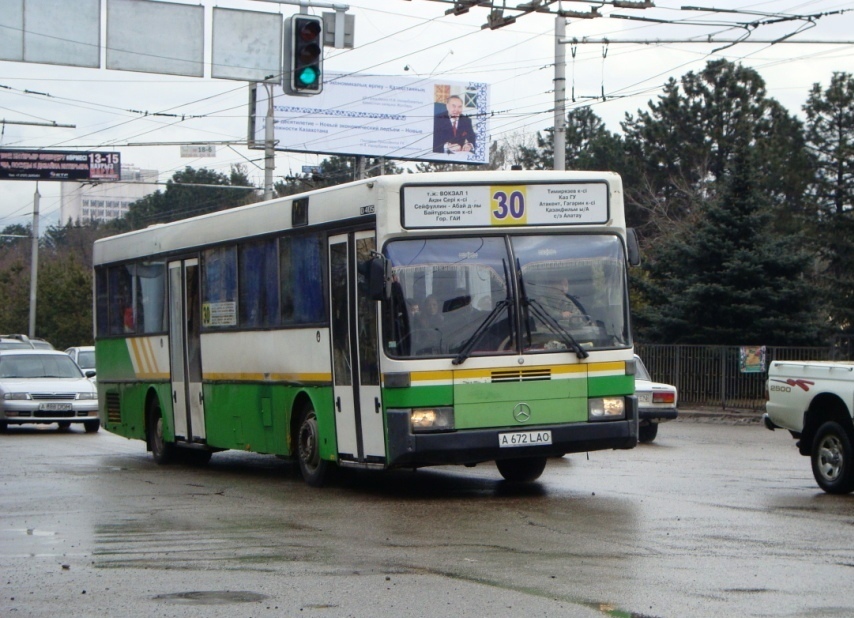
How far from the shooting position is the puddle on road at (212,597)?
7.83 m

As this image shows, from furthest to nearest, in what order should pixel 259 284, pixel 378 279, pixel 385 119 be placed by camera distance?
pixel 385 119
pixel 259 284
pixel 378 279

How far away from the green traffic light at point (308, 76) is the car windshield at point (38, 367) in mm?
12018

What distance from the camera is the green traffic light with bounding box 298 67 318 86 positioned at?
58.7 feet

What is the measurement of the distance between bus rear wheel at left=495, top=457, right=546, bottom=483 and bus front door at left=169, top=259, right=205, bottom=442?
→ 4.19m

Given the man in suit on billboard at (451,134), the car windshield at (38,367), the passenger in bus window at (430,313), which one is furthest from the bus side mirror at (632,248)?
the man in suit on billboard at (451,134)

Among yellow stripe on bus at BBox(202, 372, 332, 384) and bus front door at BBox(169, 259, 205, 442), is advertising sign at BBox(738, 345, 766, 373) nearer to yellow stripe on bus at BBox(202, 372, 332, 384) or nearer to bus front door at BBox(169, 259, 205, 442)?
bus front door at BBox(169, 259, 205, 442)

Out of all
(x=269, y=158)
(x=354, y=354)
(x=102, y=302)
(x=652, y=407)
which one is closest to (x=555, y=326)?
(x=354, y=354)

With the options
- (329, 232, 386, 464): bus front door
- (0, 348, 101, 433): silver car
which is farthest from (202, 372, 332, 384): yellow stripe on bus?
(0, 348, 101, 433): silver car

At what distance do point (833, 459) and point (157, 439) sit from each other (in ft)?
30.2

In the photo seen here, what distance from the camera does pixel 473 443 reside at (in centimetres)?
1290

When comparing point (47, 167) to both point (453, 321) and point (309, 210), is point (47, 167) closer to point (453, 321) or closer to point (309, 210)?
point (309, 210)

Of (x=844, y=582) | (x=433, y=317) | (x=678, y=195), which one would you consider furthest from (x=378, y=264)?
(x=678, y=195)

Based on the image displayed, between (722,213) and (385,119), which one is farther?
(385,119)

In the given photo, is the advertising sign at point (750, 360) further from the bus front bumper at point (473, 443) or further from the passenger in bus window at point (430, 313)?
the passenger in bus window at point (430, 313)
